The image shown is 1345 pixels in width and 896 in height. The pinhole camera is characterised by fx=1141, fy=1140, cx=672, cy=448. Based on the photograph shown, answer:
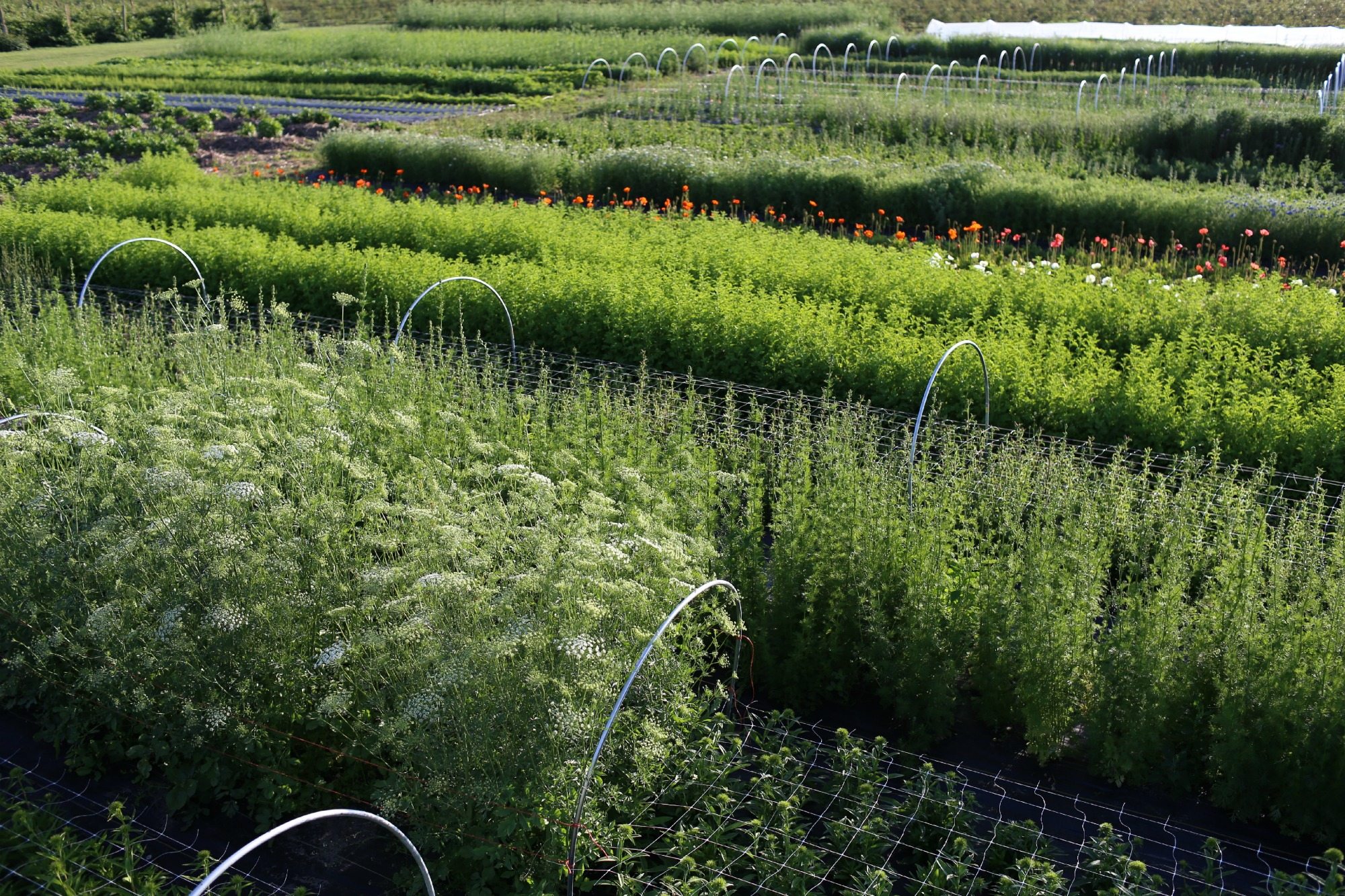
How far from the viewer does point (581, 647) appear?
3.79 meters

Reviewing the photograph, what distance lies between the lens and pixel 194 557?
15.6 ft

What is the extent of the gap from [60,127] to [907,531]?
818 inches

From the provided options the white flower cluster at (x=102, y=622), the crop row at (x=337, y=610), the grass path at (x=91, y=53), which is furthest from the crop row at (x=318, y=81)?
the white flower cluster at (x=102, y=622)

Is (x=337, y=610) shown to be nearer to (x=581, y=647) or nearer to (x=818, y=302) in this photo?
(x=581, y=647)

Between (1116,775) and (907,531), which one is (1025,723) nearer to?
(1116,775)

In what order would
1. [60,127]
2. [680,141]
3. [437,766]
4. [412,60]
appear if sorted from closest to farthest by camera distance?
1. [437,766]
2. [680,141]
3. [60,127]
4. [412,60]

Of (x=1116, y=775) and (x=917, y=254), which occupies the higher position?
(x=917, y=254)

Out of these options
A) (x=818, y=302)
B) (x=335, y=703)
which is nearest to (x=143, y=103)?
(x=818, y=302)

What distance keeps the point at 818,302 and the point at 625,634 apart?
547 centimetres

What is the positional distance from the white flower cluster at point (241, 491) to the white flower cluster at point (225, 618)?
458 mm

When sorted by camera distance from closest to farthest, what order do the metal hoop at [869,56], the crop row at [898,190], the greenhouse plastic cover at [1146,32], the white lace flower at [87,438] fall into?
the white lace flower at [87,438] < the crop row at [898,190] < the metal hoop at [869,56] < the greenhouse plastic cover at [1146,32]

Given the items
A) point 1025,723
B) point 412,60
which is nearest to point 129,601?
point 1025,723

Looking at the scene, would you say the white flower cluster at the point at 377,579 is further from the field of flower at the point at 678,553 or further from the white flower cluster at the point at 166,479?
the white flower cluster at the point at 166,479

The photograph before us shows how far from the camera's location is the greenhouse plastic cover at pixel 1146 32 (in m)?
27.4
